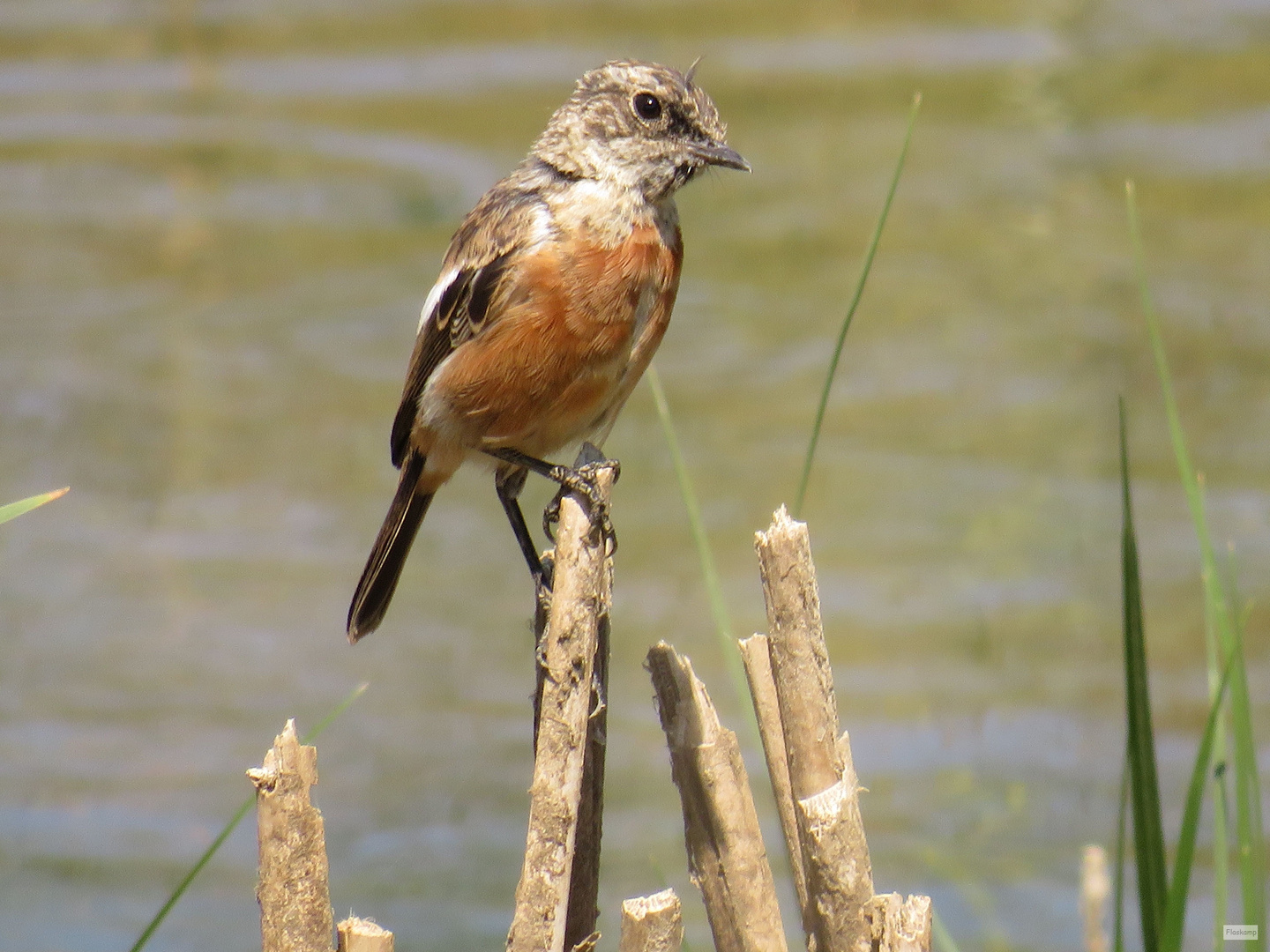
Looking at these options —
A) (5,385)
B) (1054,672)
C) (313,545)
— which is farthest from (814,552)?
(5,385)

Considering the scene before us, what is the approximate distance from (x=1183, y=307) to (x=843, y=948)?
22.3 ft

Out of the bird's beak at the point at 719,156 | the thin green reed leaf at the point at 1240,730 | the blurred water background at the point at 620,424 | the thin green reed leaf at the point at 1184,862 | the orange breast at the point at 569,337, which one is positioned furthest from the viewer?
the blurred water background at the point at 620,424

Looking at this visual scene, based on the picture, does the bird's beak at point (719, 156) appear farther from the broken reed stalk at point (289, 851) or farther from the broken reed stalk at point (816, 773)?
the broken reed stalk at point (289, 851)

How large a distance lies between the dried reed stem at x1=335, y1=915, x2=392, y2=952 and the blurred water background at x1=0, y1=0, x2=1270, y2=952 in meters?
0.93

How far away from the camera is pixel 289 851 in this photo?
2.43 m

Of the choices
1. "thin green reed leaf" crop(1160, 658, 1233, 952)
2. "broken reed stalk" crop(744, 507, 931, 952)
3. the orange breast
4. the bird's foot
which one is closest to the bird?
the orange breast

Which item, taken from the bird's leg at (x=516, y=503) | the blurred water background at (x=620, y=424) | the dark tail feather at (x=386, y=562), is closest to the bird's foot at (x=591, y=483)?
the bird's leg at (x=516, y=503)

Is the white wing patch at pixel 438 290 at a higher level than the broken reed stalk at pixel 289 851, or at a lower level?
higher

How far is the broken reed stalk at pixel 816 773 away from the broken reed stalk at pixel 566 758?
0.29 meters

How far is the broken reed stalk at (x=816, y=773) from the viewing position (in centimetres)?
251

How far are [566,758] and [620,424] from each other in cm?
554

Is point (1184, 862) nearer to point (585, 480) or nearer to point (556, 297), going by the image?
point (585, 480)

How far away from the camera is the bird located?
377cm

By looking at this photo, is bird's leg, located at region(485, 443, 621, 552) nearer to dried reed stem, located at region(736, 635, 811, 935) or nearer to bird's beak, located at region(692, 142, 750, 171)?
dried reed stem, located at region(736, 635, 811, 935)
